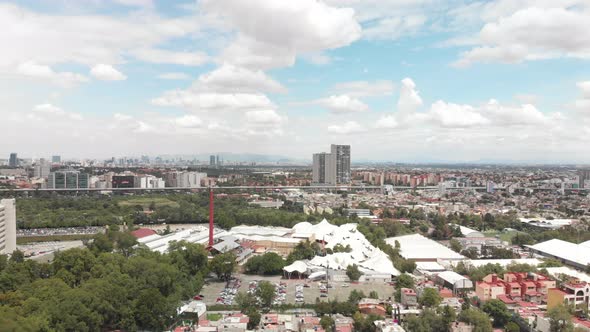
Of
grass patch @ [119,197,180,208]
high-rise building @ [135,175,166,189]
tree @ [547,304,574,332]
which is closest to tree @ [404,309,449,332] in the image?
tree @ [547,304,574,332]

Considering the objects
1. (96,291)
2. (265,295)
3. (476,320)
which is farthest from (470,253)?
(96,291)

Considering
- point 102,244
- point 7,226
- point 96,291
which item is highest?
point 7,226

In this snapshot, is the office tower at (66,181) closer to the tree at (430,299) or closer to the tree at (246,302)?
the tree at (246,302)

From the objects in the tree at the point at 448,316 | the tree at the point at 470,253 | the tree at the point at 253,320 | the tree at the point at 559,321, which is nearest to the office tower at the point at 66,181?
the tree at the point at 470,253

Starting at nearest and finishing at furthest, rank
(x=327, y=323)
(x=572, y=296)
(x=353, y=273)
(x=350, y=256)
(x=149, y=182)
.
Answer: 1. (x=327, y=323)
2. (x=572, y=296)
3. (x=353, y=273)
4. (x=350, y=256)
5. (x=149, y=182)

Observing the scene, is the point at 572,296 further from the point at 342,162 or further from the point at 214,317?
the point at 342,162
